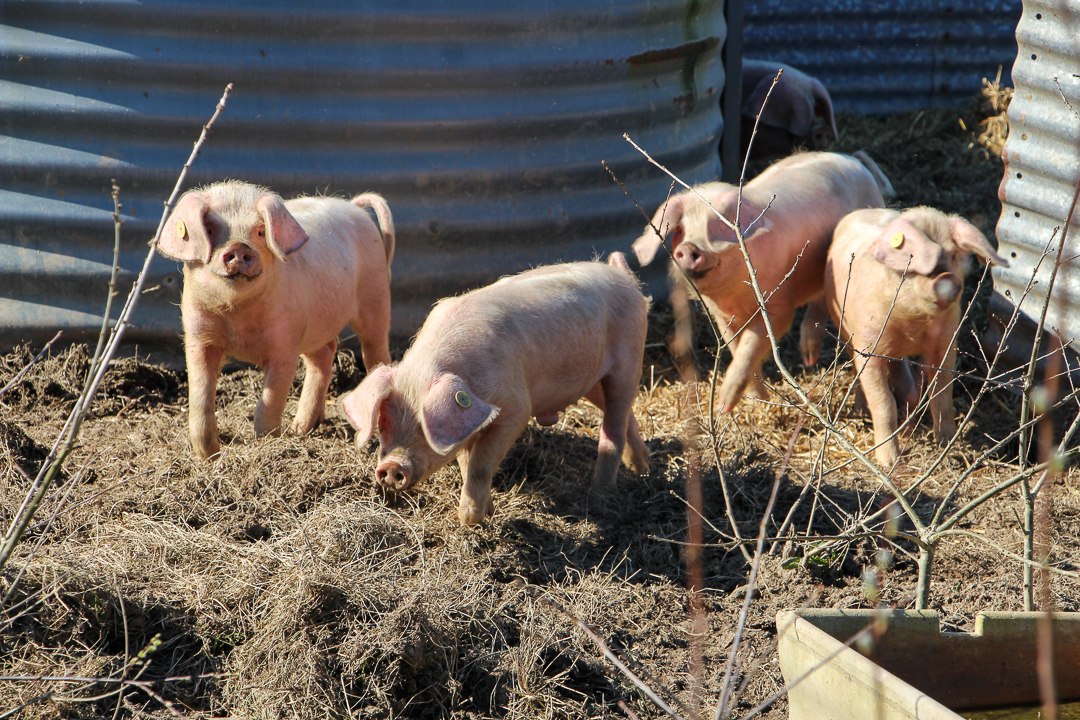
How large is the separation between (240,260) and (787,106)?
203 inches

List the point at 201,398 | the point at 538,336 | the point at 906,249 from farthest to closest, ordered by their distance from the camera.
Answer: the point at 906,249 < the point at 201,398 < the point at 538,336

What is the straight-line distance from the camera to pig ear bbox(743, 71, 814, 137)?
7.71 meters

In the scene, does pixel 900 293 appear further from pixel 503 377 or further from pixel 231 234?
pixel 231 234

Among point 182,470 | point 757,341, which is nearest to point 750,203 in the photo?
point 757,341

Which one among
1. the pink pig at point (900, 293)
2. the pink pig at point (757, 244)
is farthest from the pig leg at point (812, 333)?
the pink pig at point (900, 293)

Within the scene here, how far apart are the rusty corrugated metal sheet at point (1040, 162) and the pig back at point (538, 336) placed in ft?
6.62

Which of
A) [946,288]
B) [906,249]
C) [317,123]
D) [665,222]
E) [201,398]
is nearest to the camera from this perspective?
[201,398]

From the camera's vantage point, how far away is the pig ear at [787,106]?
303 inches

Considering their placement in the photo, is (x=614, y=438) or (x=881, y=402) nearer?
(x=614, y=438)

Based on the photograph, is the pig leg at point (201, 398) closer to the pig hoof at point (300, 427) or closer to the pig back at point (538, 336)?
the pig hoof at point (300, 427)

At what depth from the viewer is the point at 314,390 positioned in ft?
15.9

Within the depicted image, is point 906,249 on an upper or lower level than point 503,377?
upper

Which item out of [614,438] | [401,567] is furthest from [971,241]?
[401,567]

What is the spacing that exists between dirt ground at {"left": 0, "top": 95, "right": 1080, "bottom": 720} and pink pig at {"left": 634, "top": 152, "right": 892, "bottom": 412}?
1.72ft
